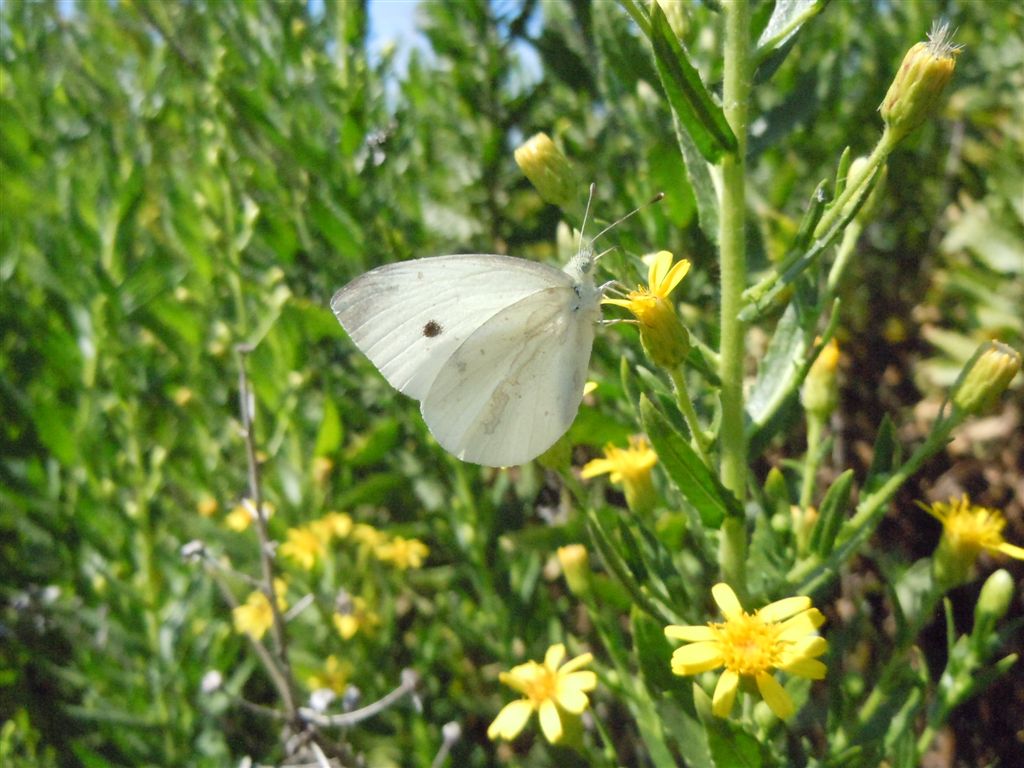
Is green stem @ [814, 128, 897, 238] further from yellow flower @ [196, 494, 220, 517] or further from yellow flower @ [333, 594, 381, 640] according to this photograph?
yellow flower @ [196, 494, 220, 517]

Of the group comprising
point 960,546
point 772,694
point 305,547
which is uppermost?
point 772,694

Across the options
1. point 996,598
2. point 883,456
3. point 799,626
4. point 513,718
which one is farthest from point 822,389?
point 513,718

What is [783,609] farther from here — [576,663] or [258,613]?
[258,613]

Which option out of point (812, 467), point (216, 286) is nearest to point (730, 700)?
point (812, 467)

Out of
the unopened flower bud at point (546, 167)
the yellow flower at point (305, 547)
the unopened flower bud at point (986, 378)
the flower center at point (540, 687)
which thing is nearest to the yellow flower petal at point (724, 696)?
the flower center at point (540, 687)

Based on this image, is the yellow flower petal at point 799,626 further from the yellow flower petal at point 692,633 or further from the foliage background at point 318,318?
the foliage background at point 318,318

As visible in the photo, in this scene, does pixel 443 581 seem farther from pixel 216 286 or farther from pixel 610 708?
pixel 216 286

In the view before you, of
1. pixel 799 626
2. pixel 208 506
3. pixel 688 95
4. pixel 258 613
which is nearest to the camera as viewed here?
pixel 688 95
